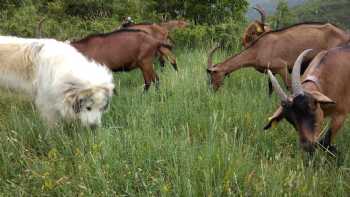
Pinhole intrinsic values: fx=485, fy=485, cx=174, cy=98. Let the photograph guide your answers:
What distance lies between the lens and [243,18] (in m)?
14.5

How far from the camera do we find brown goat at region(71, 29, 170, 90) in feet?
26.3

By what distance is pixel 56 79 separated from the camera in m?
5.59

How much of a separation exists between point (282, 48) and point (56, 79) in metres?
3.92

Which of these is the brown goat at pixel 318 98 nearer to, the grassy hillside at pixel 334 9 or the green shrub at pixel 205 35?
the green shrub at pixel 205 35

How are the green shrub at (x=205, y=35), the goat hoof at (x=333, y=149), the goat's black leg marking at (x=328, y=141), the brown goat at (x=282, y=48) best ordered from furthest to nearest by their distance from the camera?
1. the green shrub at (x=205, y=35)
2. the brown goat at (x=282, y=48)
3. the goat's black leg marking at (x=328, y=141)
4. the goat hoof at (x=333, y=149)

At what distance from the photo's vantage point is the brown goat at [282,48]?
25.7ft

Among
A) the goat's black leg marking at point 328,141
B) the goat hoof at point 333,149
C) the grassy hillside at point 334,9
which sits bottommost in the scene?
the grassy hillside at point 334,9

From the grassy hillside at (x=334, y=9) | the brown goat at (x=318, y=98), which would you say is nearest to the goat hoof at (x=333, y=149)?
the brown goat at (x=318, y=98)

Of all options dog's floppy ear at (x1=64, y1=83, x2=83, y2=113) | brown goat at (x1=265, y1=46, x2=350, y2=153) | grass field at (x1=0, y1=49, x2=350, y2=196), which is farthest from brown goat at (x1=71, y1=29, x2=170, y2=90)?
brown goat at (x1=265, y1=46, x2=350, y2=153)

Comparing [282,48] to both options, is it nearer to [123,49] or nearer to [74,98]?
[123,49]

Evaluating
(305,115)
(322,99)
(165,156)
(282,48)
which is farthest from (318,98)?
(282,48)

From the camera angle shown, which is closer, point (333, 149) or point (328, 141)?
point (333, 149)

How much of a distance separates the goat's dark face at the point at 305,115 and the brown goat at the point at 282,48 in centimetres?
280

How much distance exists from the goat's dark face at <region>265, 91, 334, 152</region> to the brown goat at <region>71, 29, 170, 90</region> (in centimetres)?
349
